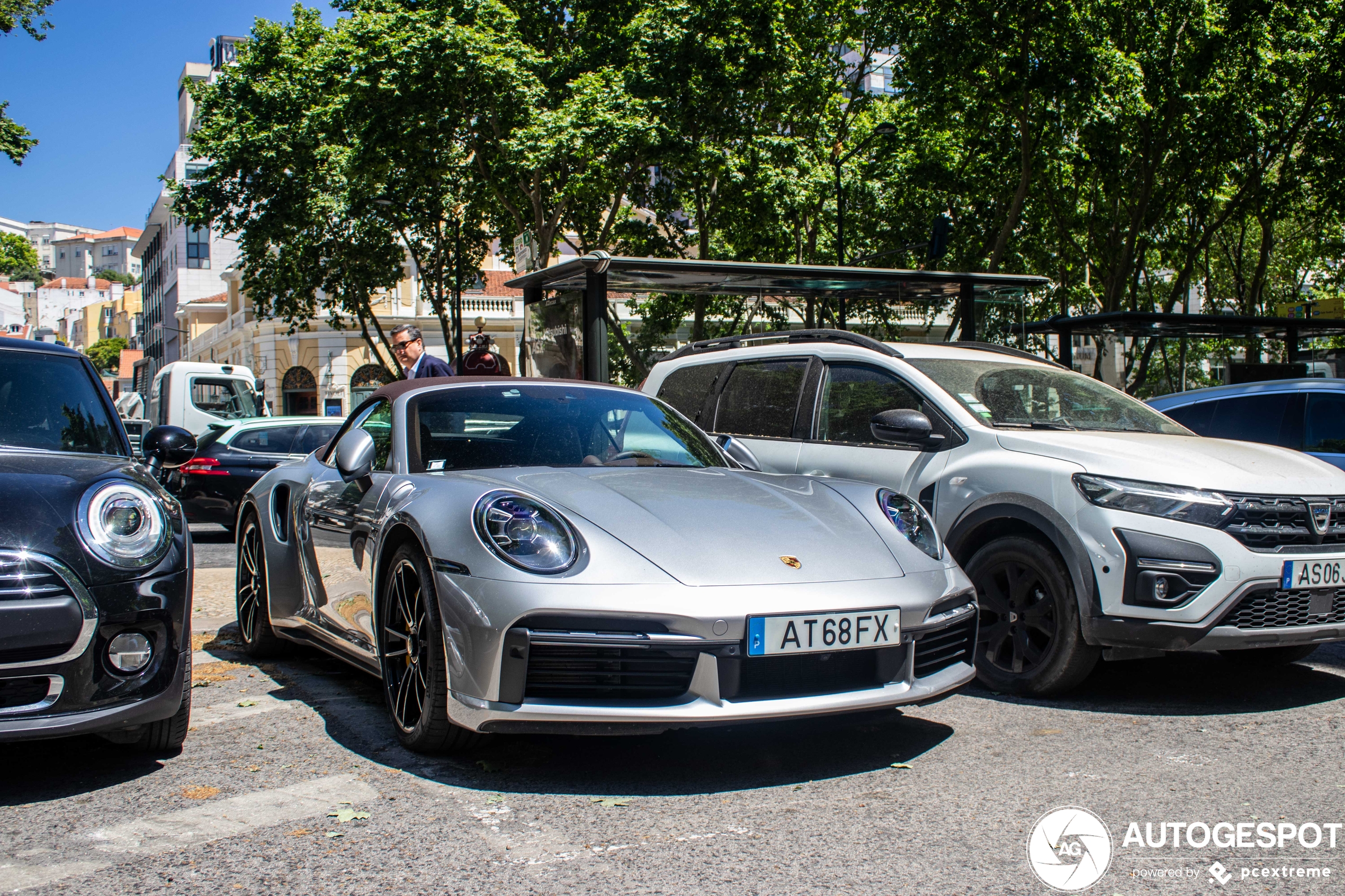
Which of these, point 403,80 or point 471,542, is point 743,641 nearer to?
point 471,542

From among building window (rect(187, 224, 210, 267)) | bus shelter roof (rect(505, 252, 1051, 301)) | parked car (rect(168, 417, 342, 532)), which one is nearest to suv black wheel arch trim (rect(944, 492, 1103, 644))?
bus shelter roof (rect(505, 252, 1051, 301))

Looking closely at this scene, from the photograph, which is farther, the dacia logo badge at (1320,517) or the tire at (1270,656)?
the tire at (1270,656)

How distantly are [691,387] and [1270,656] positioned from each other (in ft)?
11.5

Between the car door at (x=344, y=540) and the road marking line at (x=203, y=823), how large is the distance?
0.76 meters

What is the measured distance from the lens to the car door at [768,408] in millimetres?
6410

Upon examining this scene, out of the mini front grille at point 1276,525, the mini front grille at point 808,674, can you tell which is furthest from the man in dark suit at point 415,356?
the mini front grille at point 1276,525

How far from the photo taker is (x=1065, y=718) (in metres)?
4.57

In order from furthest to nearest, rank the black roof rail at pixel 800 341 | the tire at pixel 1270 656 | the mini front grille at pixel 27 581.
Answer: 1. the black roof rail at pixel 800 341
2. the tire at pixel 1270 656
3. the mini front grille at pixel 27 581

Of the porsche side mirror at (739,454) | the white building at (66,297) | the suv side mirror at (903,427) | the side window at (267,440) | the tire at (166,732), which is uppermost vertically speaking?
the white building at (66,297)

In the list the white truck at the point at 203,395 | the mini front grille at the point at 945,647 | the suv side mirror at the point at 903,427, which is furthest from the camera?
the white truck at the point at 203,395

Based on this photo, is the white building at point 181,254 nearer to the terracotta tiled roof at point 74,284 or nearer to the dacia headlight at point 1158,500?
the dacia headlight at point 1158,500

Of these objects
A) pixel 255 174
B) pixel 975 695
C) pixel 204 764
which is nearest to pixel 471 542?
pixel 204 764

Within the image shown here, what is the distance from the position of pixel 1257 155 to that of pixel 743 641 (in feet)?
74.7

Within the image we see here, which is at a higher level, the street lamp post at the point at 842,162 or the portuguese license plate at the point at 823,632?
the street lamp post at the point at 842,162
